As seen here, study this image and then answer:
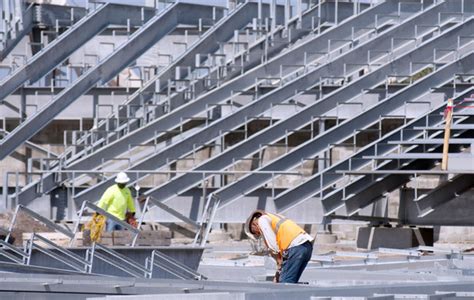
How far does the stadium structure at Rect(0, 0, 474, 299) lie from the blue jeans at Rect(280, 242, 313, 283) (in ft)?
38.1

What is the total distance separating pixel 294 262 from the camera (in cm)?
1744

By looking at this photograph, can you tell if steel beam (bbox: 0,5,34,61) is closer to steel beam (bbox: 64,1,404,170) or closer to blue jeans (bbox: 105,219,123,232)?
steel beam (bbox: 64,1,404,170)

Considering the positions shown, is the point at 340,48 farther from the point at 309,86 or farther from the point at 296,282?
the point at 296,282

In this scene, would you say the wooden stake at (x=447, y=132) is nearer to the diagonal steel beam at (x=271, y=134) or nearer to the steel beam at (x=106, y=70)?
the diagonal steel beam at (x=271, y=134)

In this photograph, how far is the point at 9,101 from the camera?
120 feet

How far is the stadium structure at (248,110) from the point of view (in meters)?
31.7

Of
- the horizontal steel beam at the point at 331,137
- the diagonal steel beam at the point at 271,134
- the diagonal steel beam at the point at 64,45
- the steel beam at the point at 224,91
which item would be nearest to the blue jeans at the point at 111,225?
the diagonal steel beam at the point at 271,134

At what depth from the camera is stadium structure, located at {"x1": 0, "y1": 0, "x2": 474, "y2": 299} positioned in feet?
104

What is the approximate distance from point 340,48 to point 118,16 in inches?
193

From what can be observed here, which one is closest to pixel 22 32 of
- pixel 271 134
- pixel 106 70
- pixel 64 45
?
pixel 64 45

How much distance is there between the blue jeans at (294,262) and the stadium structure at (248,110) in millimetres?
11625

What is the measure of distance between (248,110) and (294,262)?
53.8 feet

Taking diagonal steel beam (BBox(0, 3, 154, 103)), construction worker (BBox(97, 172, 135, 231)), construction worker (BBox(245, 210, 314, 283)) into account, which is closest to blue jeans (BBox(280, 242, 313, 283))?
construction worker (BBox(245, 210, 314, 283))

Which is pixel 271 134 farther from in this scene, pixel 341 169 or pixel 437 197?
pixel 437 197
